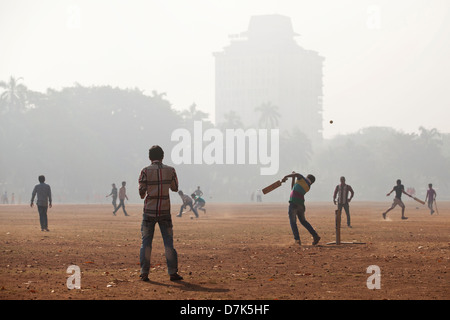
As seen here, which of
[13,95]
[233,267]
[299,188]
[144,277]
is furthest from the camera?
[13,95]

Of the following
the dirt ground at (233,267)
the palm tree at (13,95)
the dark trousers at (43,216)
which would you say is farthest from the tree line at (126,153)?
the dirt ground at (233,267)

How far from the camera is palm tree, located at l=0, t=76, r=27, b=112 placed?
105 metres

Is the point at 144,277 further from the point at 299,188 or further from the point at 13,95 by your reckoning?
the point at 13,95

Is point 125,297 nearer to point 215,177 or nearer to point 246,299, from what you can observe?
point 246,299

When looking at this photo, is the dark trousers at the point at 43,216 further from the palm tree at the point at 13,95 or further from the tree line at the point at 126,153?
the palm tree at the point at 13,95

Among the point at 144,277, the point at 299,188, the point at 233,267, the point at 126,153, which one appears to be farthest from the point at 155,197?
the point at 126,153

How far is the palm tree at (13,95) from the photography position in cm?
10481

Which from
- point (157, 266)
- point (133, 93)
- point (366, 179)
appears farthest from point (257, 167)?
point (157, 266)

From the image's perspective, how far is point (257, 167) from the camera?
133 m

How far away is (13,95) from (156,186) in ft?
316

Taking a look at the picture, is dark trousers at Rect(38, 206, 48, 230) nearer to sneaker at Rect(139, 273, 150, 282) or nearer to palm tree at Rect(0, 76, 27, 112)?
sneaker at Rect(139, 273, 150, 282)

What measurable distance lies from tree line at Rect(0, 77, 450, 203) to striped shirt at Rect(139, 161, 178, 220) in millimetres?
74311

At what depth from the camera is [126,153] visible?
108 m

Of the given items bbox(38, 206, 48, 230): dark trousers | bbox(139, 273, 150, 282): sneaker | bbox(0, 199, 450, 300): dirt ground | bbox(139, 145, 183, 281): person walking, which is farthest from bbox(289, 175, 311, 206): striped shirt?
bbox(38, 206, 48, 230): dark trousers
